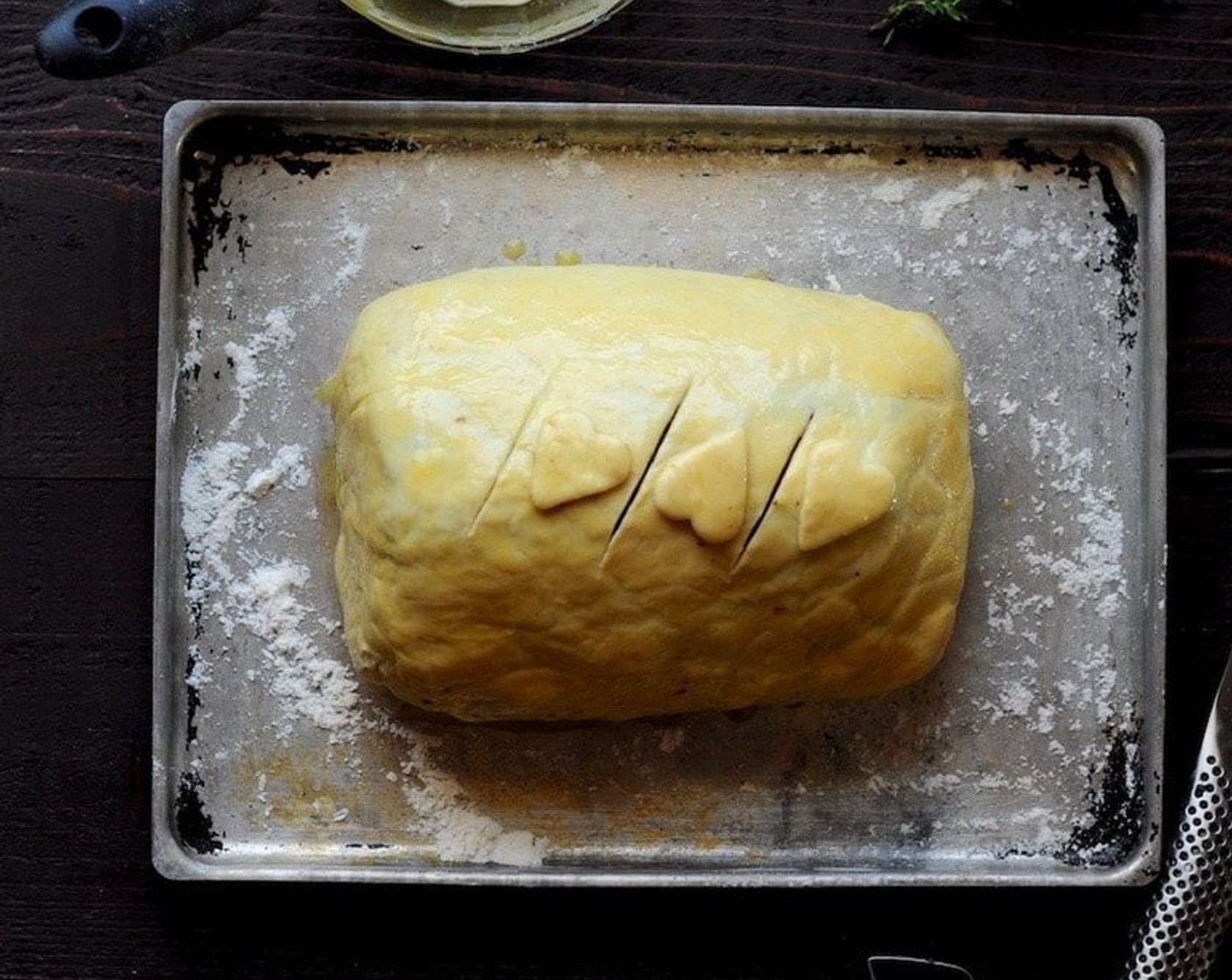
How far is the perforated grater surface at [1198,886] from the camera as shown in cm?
228

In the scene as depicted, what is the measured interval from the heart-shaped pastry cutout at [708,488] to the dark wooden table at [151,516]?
756mm

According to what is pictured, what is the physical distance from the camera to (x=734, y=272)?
237cm

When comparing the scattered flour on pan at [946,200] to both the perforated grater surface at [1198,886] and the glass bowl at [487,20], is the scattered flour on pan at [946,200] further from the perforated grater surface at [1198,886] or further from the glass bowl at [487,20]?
the perforated grater surface at [1198,886]

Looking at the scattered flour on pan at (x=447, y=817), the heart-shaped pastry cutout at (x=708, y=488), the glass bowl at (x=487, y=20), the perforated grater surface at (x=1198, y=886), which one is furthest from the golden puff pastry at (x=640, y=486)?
the perforated grater surface at (x=1198, y=886)

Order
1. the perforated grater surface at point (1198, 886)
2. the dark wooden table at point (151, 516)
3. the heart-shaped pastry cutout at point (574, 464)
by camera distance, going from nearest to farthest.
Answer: the heart-shaped pastry cutout at point (574, 464), the perforated grater surface at point (1198, 886), the dark wooden table at point (151, 516)

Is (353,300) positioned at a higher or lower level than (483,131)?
lower

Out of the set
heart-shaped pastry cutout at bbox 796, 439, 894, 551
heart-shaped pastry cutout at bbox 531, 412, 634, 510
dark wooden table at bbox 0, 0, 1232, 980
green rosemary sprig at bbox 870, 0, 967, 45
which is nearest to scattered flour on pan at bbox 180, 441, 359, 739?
dark wooden table at bbox 0, 0, 1232, 980

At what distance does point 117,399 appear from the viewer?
2.40 metres

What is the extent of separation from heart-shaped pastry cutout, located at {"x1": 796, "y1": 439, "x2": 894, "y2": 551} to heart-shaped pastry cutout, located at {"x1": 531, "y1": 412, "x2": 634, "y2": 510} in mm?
258

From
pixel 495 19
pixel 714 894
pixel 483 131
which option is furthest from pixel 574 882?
pixel 495 19

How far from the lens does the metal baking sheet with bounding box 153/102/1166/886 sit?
7.67 ft

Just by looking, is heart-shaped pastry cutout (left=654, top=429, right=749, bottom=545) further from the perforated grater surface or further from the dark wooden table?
the perforated grater surface

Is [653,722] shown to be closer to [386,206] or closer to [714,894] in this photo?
[714,894]

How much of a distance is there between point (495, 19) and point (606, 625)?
3.33 ft
